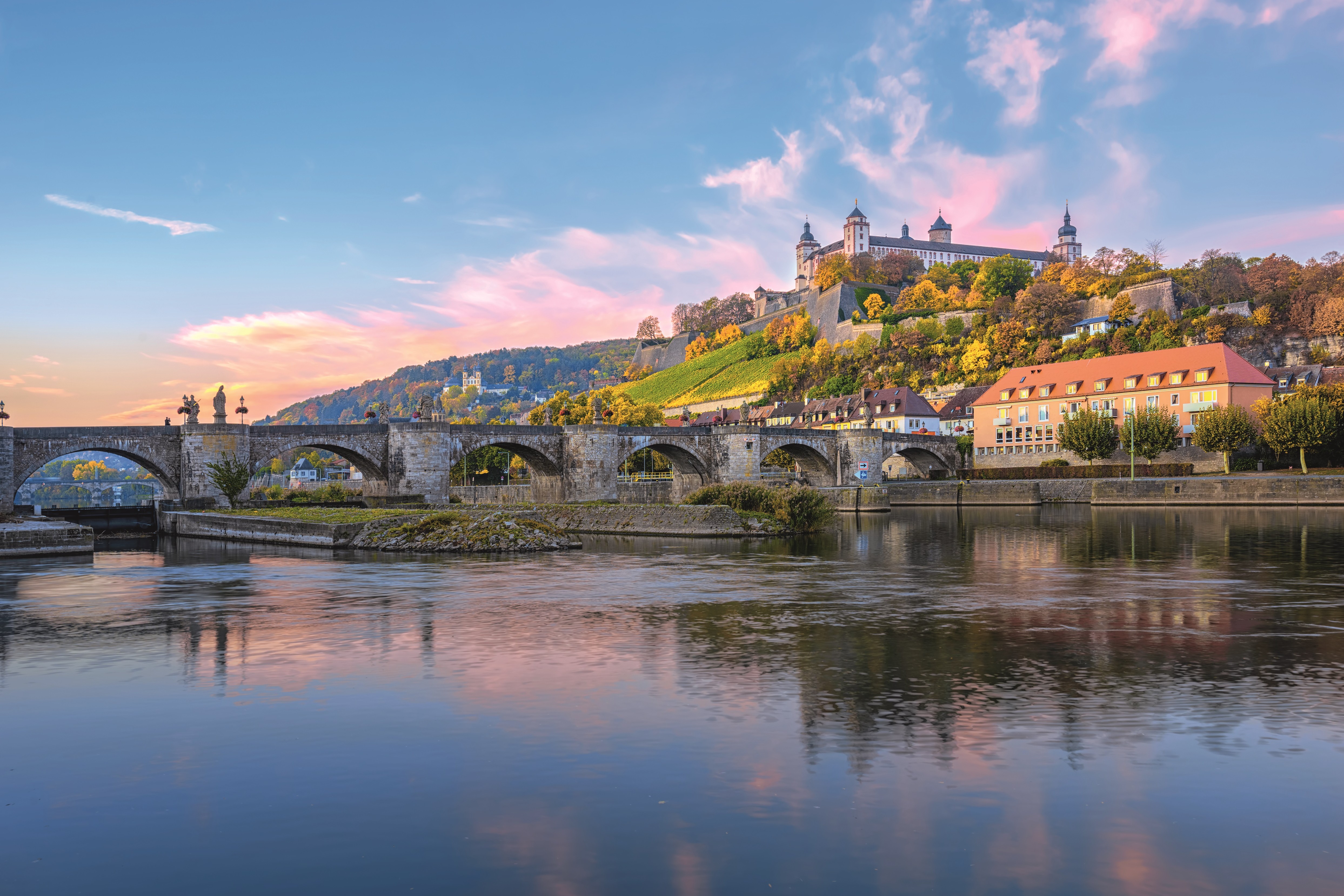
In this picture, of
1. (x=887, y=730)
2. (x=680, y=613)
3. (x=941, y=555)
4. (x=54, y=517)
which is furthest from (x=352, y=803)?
(x=54, y=517)

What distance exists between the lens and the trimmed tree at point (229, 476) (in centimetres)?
5094

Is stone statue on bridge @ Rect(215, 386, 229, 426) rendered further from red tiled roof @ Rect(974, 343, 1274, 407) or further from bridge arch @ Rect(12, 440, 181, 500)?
red tiled roof @ Rect(974, 343, 1274, 407)

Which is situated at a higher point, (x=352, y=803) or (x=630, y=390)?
(x=630, y=390)

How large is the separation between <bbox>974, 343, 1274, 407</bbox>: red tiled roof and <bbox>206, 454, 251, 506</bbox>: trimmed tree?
71.7 m

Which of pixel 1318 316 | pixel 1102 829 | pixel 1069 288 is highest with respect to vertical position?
pixel 1069 288

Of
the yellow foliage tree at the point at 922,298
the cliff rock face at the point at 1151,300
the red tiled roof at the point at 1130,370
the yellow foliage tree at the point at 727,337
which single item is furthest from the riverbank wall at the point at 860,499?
the yellow foliage tree at the point at 727,337

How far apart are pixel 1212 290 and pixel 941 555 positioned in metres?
98.8

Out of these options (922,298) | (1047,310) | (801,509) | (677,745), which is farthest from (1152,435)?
(922,298)

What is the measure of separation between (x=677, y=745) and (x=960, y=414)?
10735 cm

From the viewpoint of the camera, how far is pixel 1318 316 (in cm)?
9719

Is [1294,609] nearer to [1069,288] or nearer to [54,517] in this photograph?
[54,517]

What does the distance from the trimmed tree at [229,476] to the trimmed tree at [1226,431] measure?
206 ft

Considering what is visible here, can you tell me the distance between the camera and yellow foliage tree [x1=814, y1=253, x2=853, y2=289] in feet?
549

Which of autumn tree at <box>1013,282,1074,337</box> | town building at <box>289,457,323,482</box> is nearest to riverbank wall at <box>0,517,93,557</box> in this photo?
town building at <box>289,457,323,482</box>
